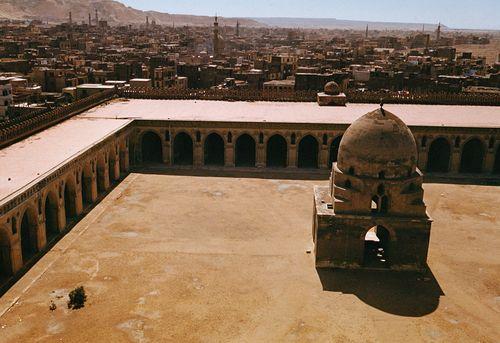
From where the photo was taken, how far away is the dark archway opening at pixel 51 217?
25672 millimetres

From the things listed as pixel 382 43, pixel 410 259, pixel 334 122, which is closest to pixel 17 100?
pixel 334 122

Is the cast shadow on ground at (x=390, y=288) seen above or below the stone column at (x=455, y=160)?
below

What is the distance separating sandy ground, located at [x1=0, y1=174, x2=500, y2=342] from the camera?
18719 millimetres

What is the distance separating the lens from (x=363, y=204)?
904 inches

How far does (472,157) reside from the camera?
39844mm

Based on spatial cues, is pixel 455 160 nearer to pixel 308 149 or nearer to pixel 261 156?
pixel 308 149

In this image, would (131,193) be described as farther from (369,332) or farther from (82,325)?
(369,332)

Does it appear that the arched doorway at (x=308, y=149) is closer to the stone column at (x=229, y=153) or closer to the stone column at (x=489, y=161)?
the stone column at (x=229, y=153)

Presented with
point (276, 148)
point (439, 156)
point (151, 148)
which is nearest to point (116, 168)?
point (151, 148)

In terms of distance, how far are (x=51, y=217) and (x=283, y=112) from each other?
21639mm

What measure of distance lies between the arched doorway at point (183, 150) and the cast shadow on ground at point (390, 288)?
19727 millimetres

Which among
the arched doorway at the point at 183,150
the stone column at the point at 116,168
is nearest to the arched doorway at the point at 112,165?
the stone column at the point at 116,168

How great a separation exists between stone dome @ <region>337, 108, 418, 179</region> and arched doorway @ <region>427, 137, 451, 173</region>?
56.8 ft

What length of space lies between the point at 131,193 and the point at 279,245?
1126 centimetres
